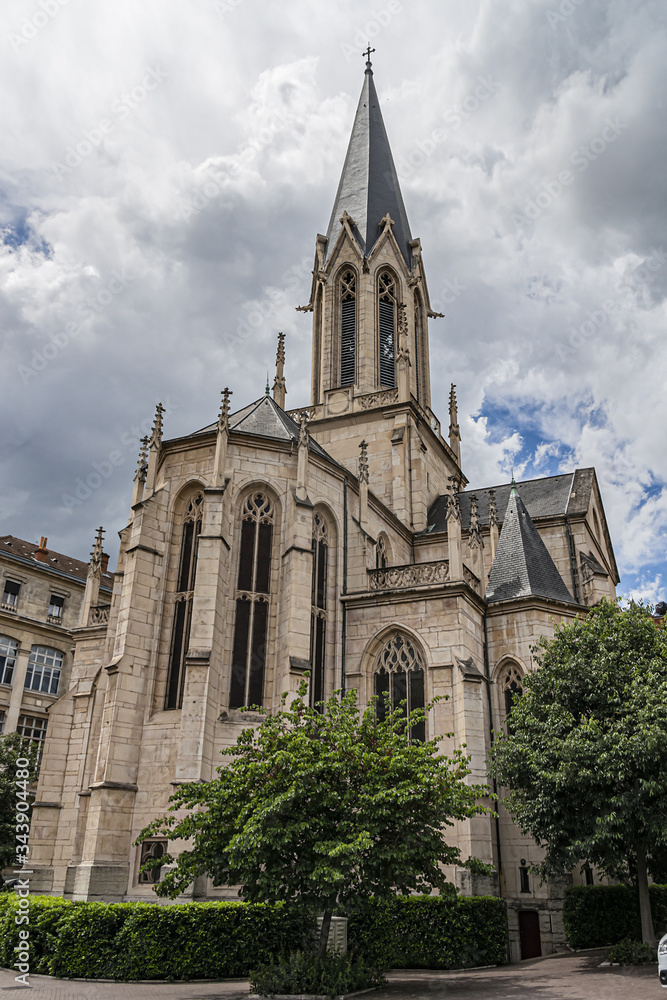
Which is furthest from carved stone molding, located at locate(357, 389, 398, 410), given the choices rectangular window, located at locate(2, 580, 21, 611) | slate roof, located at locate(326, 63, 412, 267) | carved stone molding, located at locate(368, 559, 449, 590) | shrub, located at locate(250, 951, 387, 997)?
shrub, located at locate(250, 951, 387, 997)

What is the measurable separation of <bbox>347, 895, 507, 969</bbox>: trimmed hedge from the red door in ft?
8.71

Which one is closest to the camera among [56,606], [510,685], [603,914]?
[603,914]

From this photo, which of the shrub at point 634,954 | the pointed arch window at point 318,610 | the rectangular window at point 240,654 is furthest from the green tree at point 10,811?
the shrub at point 634,954

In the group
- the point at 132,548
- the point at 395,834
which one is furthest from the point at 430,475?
the point at 395,834

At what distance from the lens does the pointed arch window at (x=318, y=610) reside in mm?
23484

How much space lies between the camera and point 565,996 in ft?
42.6

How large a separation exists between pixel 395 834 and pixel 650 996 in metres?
4.74

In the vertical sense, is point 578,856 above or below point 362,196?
below

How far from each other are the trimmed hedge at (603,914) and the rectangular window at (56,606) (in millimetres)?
30947

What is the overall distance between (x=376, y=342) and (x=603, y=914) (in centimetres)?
2680

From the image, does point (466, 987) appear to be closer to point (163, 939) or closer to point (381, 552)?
point (163, 939)

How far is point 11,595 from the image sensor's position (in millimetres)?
40781

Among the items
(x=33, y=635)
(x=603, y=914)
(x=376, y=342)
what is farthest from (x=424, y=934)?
(x=33, y=635)

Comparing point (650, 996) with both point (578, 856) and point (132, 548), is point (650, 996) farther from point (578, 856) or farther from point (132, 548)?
point (132, 548)
